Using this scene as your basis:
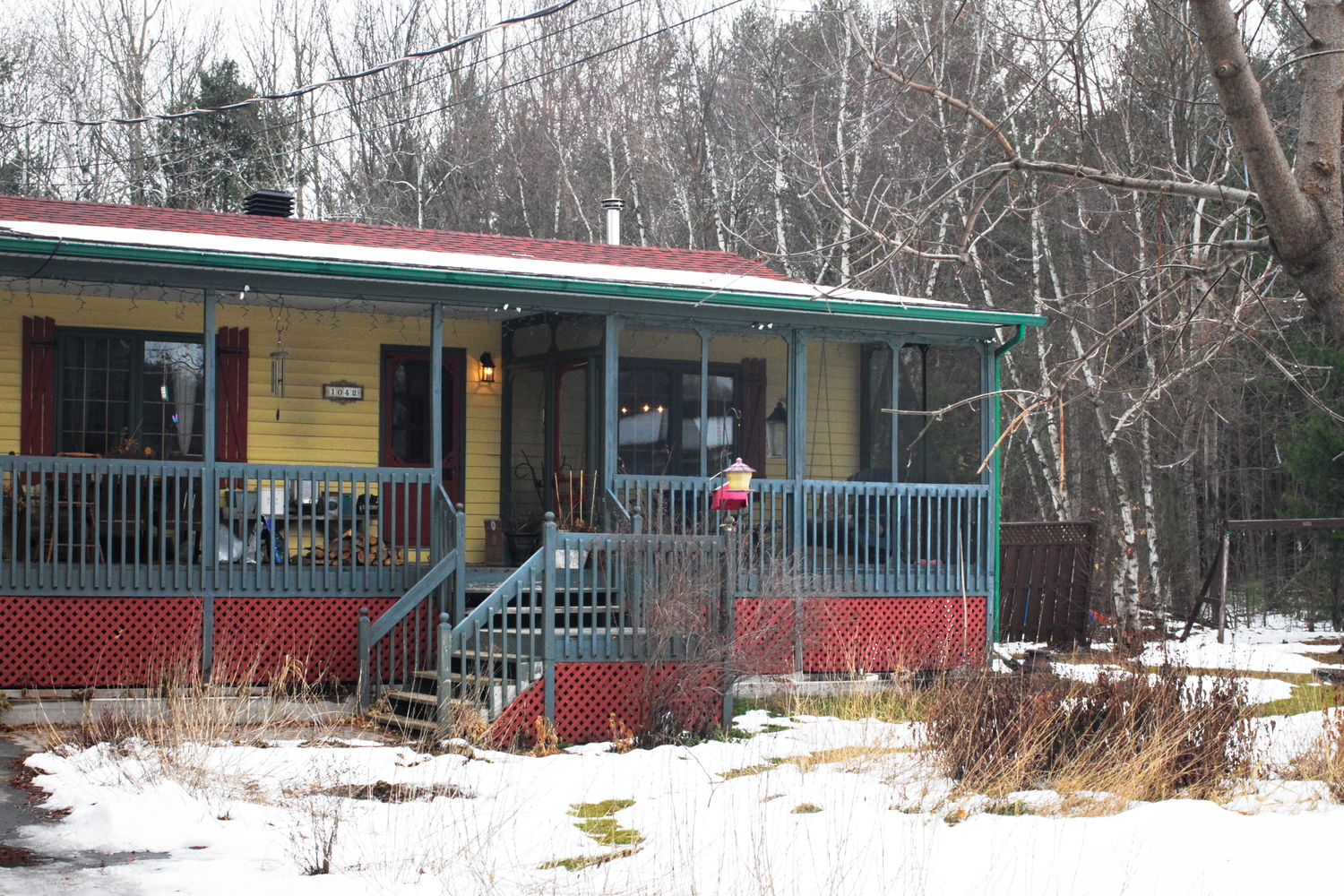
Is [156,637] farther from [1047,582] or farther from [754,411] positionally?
[1047,582]

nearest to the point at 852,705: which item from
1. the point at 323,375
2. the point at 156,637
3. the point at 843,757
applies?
the point at 843,757

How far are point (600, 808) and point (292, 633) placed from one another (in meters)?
4.40

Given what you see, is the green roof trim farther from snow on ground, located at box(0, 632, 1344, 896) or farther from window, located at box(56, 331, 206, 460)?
snow on ground, located at box(0, 632, 1344, 896)

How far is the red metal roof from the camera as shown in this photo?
13516 mm

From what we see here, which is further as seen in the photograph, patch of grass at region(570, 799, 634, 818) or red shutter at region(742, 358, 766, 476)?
red shutter at region(742, 358, 766, 476)

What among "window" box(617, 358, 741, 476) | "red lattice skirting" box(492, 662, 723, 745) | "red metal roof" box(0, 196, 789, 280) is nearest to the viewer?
"red lattice skirting" box(492, 662, 723, 745)

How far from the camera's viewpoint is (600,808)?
7422mm

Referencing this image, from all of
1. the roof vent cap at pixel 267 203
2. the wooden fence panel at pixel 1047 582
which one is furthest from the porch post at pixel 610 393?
the wooden fence panel at pixel 1047 582

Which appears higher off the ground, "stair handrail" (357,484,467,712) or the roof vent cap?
the roof vent cap

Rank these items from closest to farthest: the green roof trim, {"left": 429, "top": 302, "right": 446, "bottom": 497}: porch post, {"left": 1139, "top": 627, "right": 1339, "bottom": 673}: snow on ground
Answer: the green roof trim
{"left": 429, "top": 302, "right": 446, "bottom": 497}: porch post
{"left": 1139, "top": 627, "right": 1339, "bottom": 673}: snow on ground

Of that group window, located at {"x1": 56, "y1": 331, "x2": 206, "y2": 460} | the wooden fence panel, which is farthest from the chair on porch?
the wooden fence panel

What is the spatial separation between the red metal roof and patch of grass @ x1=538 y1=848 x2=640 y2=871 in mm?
7691

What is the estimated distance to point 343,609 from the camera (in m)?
11.0

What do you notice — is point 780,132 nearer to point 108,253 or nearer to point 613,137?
point 613,137
